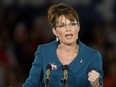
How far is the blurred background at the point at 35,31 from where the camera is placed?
25.4ft

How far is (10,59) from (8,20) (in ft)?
3.33

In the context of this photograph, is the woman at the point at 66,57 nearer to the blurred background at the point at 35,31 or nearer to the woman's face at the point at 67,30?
the woman's face at the point at 67,30

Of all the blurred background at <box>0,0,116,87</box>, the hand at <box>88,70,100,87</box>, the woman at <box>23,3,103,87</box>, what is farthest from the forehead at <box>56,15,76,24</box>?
the blurred background at <box>0,0,116,87</box>

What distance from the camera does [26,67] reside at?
8.02 m

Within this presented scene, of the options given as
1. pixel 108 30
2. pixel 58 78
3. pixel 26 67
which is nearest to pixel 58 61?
pixel 58 78

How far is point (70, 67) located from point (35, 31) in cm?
450

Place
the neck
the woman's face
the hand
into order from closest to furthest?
the hand < the woman's face < the neck

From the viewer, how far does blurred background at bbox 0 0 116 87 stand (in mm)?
7742

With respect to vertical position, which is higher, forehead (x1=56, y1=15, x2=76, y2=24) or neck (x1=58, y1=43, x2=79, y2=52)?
forehead (x1=56, y1=15, x2=76, y2=24)

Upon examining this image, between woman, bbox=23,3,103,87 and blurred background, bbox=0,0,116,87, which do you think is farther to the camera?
blurred background, bbox=0,0,116,87

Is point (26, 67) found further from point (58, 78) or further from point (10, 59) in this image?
point (58, 78)

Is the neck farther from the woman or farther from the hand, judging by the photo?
the hand

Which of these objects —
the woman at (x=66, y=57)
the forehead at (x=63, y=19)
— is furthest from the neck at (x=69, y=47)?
the forehead at (x=63, y=19)

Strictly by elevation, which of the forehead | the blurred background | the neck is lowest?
the blurred background
